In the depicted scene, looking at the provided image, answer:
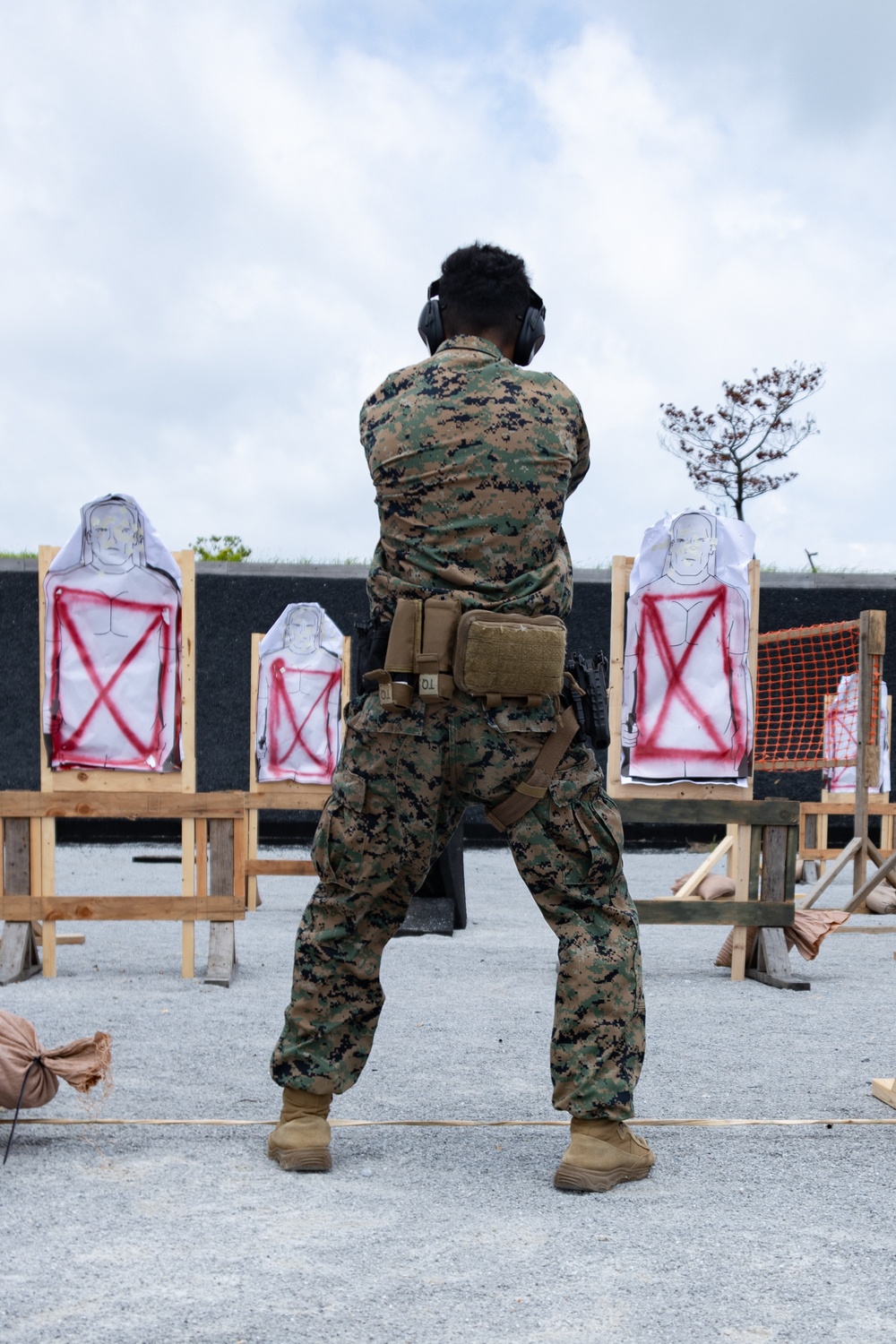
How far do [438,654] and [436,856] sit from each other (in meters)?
0.38

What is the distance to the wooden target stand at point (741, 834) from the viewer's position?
4.73m

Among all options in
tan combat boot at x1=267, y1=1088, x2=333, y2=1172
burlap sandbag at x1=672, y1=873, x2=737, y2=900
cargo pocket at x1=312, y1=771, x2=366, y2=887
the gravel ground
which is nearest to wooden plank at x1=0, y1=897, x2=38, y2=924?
the gravel ground

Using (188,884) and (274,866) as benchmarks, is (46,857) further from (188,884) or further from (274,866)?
(274,866)

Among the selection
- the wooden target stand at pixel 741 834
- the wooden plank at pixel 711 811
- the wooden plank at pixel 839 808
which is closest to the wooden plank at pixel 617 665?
the wooden target stand at pixel 741 834

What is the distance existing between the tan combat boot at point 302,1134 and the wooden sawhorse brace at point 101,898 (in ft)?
7.46

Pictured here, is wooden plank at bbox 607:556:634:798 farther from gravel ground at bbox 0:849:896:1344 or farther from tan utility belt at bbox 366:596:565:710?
tan utility belt at bbox 366:596:565:710

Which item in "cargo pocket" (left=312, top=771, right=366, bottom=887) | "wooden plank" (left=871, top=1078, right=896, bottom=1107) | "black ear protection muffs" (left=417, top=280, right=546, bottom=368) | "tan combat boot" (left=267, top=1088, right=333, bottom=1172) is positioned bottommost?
"wooden plank" (left=871, top=1078, right=896, bottom=1107)

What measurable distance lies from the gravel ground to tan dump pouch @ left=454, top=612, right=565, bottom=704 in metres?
0.90

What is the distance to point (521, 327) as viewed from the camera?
258cm

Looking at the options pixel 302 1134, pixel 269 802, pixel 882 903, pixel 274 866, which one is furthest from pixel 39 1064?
pixel 882 903

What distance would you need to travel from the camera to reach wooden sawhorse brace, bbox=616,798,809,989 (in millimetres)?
4719

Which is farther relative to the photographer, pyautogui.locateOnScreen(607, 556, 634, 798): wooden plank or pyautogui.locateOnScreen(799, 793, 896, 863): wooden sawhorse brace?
pyautogui.locateOnScreen(799, 793, 896, 863): wooden sawhorse brace

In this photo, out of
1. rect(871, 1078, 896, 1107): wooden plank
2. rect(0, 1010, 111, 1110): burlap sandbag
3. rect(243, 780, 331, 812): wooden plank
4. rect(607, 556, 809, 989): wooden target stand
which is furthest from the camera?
rect(243, 780, 331, 812): wooden plank

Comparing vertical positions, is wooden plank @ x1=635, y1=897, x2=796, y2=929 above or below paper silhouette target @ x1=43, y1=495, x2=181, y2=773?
below
